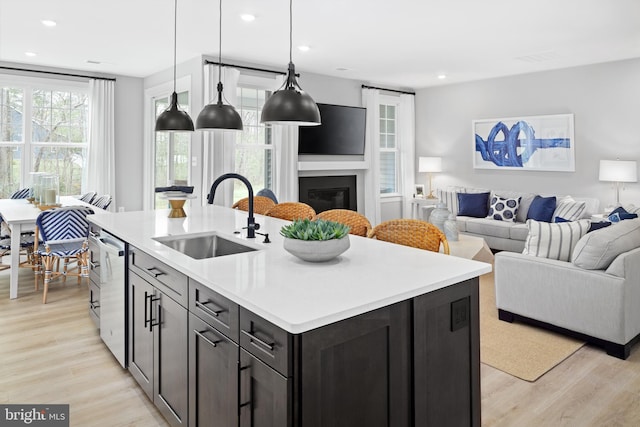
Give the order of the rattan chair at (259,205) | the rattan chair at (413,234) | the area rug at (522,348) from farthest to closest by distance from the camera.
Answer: the rattan chair at (259,205)
the area rug at (522,348)
the rattan chair at (413,234)

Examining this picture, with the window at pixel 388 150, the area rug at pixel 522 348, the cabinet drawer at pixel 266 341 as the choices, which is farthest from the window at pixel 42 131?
the cabinet drawer at pixel 266 341

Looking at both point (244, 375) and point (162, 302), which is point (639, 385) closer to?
point (244, 375)

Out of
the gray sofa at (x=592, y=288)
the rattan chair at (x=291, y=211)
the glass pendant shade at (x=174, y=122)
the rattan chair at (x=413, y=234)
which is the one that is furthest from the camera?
the rattan chair at (x=291, y=211)

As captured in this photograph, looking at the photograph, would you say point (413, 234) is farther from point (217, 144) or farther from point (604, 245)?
point (217, 144)

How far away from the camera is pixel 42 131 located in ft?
20.8

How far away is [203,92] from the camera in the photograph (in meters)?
5.50

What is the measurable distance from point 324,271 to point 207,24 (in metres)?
3.39

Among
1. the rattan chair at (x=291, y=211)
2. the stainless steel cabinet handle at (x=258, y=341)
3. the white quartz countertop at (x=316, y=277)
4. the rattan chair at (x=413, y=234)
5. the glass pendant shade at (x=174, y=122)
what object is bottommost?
the stainless steel cabinet handle at (x=258, y=341)

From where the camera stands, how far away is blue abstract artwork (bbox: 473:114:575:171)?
626 cm

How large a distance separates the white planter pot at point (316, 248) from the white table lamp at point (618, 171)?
500 cm

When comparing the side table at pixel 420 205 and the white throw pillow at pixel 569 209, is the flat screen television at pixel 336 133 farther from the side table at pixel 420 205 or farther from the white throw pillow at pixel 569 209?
the white throw pillow at pixel 569 209

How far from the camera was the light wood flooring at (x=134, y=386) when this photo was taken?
91.1 inches

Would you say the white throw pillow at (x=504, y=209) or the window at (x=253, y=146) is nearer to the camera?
the window at (x=253, y=146)

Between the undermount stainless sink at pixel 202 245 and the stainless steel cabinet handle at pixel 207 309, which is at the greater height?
the undermount stainless sink at pixel 202 245
